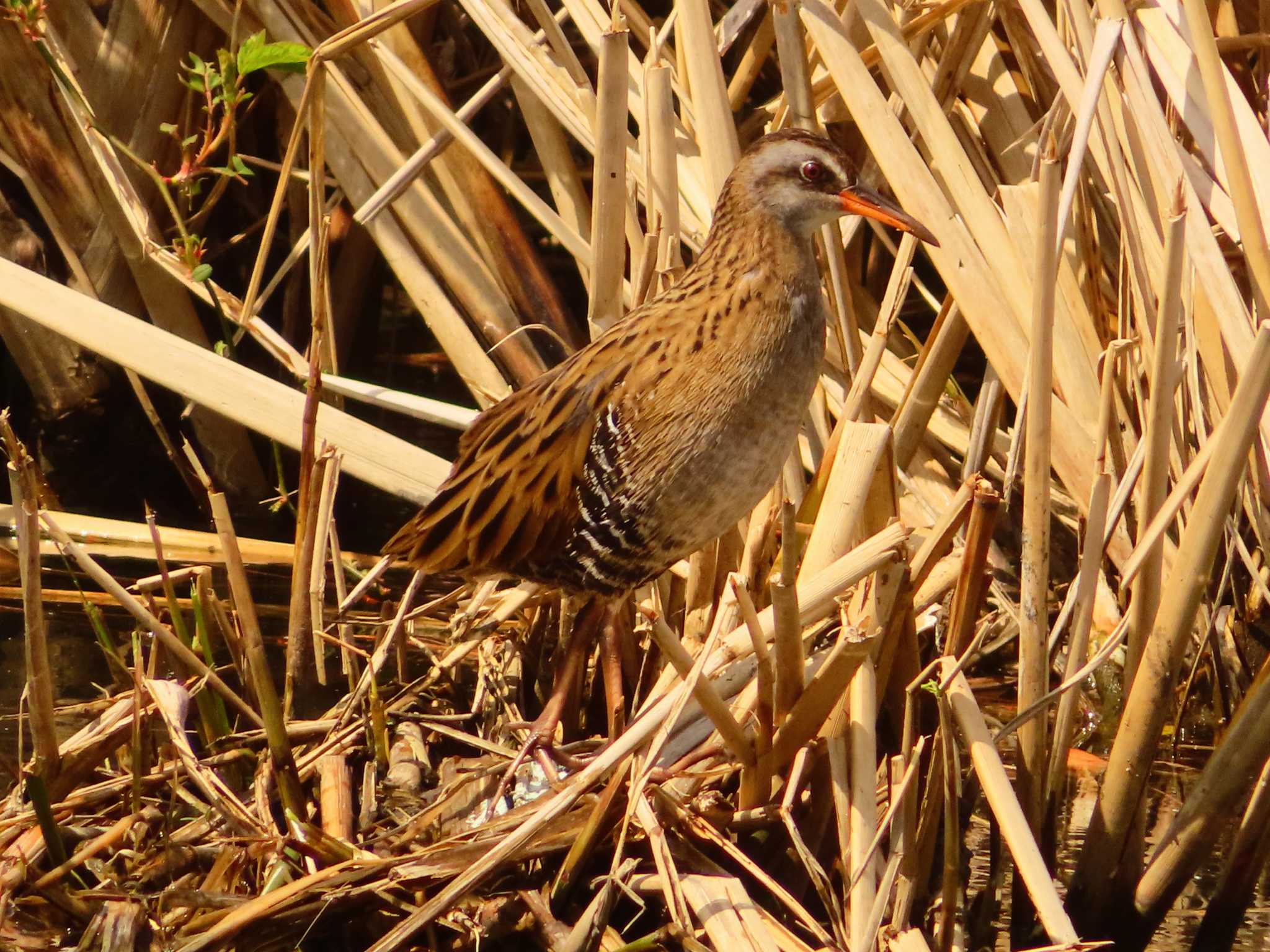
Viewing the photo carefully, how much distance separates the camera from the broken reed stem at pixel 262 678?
7.04ft

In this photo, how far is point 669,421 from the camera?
2.38m

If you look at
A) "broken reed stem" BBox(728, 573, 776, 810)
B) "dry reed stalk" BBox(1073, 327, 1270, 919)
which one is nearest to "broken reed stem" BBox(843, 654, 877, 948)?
"broken reed stem" BBox(728, 573, 776, 810)

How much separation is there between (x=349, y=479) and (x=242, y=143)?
816mm

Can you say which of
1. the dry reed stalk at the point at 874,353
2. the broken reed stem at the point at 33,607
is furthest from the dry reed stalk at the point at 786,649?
the broken reed stem at the point at 33,607

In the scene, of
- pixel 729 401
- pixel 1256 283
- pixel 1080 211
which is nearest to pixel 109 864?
pixel 729 401

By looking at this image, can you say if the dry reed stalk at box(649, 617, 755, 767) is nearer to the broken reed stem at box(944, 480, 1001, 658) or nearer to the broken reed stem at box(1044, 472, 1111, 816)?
the broken reed stem at box(944, 480, 1001, 658)

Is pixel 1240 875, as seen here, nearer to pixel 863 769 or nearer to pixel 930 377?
pixel 863 769

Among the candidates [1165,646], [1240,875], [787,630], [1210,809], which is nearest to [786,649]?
[787,630]

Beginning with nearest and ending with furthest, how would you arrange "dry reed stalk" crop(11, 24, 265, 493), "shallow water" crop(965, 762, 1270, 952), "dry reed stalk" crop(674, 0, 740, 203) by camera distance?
1. "shallow water" crop(965, 762, 1270, 952)
2. "dry reed stalk" crop(674, 0, 740, 203)
3. "dry reed stalk" crop(11, 24, 265, 493)

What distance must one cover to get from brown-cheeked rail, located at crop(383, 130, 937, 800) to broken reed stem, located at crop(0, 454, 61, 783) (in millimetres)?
639

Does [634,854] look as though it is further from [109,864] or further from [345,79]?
[345,79]

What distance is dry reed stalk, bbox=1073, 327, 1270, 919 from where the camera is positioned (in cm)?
189

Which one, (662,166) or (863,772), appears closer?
(863,772)

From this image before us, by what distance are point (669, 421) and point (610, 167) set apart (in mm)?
442
